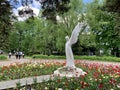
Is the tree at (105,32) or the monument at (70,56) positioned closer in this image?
the monument at (70,56)

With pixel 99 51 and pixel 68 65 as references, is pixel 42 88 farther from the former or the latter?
pixel 99 51

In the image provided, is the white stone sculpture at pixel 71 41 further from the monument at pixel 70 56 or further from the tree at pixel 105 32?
the tree at pixel 105 32

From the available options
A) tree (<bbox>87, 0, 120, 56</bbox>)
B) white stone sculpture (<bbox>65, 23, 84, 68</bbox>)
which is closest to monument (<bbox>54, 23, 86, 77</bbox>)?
white stone sculpture (<bbox>65, 23, 84, 68</bbox>)

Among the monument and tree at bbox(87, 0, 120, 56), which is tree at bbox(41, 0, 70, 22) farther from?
tree at bbox(87, 0, 120, 56)

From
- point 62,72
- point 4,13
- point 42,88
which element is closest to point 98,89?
point 42,88

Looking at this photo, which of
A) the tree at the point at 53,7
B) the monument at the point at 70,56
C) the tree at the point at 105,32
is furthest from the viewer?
the tree at the point at 105,32

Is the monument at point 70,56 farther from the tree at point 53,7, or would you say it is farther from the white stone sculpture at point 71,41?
the tree at point 53,7

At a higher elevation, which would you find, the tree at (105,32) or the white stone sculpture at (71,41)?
the tree at (105,32)

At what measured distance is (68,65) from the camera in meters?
11.9

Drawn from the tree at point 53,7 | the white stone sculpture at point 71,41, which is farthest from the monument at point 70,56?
the tree at point 53,7

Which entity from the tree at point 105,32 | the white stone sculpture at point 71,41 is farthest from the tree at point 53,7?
the tree at point 105,32

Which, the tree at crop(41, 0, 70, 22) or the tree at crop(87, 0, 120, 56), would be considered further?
the tree at crop(87, 0, 120, 56)

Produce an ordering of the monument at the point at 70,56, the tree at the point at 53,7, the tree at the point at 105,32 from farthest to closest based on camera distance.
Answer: the tree at the point at 105,32
the monument at the point at 70,56
the tree at the point at 53,7

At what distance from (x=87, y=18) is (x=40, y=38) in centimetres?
1609
